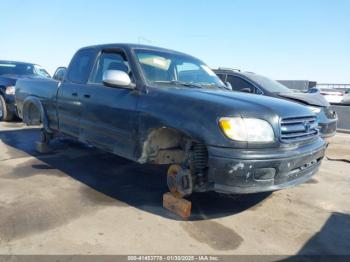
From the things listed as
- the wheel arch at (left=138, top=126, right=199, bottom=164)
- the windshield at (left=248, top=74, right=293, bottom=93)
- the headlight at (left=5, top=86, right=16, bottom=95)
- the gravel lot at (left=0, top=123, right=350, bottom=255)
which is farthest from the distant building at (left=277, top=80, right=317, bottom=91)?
the wheel arch at (left=138, top=126, right=199, bottom=164)

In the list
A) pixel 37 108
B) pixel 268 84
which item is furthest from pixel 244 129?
pixel 268 84

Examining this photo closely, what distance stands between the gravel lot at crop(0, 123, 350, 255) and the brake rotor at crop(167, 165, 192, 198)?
29 centimetres

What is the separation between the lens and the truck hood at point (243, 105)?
3495 mm

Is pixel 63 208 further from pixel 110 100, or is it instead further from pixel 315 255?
pixel 315 255

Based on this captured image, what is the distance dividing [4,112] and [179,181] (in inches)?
305

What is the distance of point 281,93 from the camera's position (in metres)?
7.46

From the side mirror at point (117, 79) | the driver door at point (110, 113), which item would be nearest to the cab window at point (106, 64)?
the driver door at point (110, 113)

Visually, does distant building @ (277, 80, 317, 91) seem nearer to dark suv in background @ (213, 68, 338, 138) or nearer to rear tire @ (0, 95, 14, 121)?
dark suv in background @ (213, 68, 338, 138)

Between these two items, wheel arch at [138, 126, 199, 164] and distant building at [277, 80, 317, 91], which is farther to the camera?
distant building at [277, 80, 317, 91]

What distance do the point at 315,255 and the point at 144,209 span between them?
186 cm

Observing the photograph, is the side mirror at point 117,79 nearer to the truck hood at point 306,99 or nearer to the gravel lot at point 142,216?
the gravel lot at point 142,216

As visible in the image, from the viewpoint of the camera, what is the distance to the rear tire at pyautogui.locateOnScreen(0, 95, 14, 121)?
989cm

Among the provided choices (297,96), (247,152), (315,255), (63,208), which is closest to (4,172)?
(63,208)

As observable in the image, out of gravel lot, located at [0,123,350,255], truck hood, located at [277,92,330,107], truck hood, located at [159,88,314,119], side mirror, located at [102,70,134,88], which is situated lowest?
gravel lot, located at [0,123,350,255]
